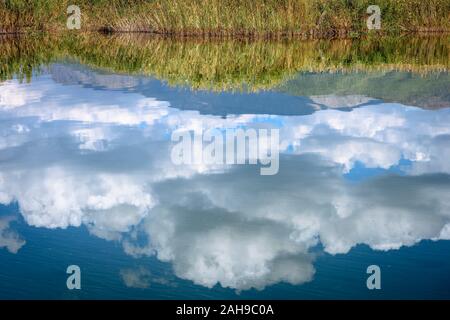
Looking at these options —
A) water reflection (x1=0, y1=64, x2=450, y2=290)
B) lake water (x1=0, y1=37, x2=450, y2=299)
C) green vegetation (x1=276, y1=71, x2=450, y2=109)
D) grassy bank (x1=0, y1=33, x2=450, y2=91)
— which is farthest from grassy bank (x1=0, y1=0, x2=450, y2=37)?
water reflection (x1=0, y1=64, x2=450, y2=290)

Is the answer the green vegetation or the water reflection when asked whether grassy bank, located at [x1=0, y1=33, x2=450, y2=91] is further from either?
the water reflection

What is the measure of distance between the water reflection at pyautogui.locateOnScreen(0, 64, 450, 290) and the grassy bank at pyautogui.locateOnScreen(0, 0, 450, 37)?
40.2 ft

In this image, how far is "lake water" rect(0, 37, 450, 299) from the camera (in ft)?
14.8

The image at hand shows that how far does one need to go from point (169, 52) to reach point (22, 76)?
4528 millimetres

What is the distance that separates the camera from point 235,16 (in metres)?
21.8

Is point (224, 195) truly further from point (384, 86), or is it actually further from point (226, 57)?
point (226, 57)

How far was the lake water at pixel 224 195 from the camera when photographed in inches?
177

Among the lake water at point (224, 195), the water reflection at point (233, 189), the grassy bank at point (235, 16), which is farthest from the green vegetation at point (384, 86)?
the grassy bank at point (235, 16)

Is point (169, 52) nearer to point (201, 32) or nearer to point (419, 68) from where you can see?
point (201, 32)

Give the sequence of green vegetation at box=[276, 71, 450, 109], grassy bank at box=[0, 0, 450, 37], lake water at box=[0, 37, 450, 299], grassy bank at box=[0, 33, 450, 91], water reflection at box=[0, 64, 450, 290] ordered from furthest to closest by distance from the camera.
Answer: grassy bank at box=[0, 0, 450, 37], grassy bank at box=[0, 33, 450, 91], green vegetation at box=[276, 71, 450, 109], water reflection at box=[0, 64, 450, 290], lake water at box=[0, 37, 450, 299]

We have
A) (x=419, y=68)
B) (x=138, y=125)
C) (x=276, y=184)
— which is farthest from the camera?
(x=419, y=68)

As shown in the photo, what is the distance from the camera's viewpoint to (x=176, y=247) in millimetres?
4980

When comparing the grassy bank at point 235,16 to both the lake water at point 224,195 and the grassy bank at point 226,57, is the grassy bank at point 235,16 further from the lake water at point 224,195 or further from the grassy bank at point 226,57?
the lake water at point 224,195

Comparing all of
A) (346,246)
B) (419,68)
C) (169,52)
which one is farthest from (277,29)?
(346,246)
